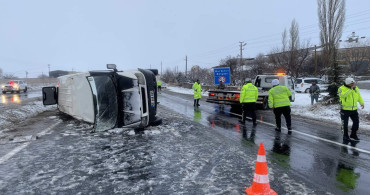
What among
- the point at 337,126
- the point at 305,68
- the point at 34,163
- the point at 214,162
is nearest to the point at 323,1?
the point at 305,68

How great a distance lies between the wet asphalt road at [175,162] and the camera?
13.1 feet

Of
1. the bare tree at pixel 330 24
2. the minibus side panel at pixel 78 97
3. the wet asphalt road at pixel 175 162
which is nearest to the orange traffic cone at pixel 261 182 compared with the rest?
the wet asphalt road at pixel 175 162

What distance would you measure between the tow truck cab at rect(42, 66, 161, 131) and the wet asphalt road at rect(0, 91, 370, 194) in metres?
0.44

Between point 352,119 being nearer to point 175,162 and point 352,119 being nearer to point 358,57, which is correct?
point 175,162

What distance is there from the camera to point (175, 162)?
5172mm

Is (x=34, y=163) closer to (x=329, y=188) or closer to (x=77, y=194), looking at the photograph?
(x=77, y=194)

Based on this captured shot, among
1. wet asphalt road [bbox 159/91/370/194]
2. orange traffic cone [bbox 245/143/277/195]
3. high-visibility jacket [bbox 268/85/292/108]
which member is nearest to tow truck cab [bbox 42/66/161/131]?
Result: wet asphalt road [bbox 159/91/370/194]

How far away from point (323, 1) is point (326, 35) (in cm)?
352

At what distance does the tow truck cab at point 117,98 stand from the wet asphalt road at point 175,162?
44 cm

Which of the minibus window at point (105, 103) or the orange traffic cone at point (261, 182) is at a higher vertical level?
the minibus window at point (105, 103)

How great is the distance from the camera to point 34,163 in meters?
5.13

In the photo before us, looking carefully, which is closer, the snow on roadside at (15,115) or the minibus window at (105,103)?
the minibus window at (105,103)

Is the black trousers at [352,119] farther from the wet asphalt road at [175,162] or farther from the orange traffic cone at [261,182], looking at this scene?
the orange traffic cone at [261,182]

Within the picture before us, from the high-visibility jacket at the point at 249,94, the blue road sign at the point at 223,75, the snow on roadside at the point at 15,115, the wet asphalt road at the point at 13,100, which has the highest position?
the blue road sign at the point at 223,75
